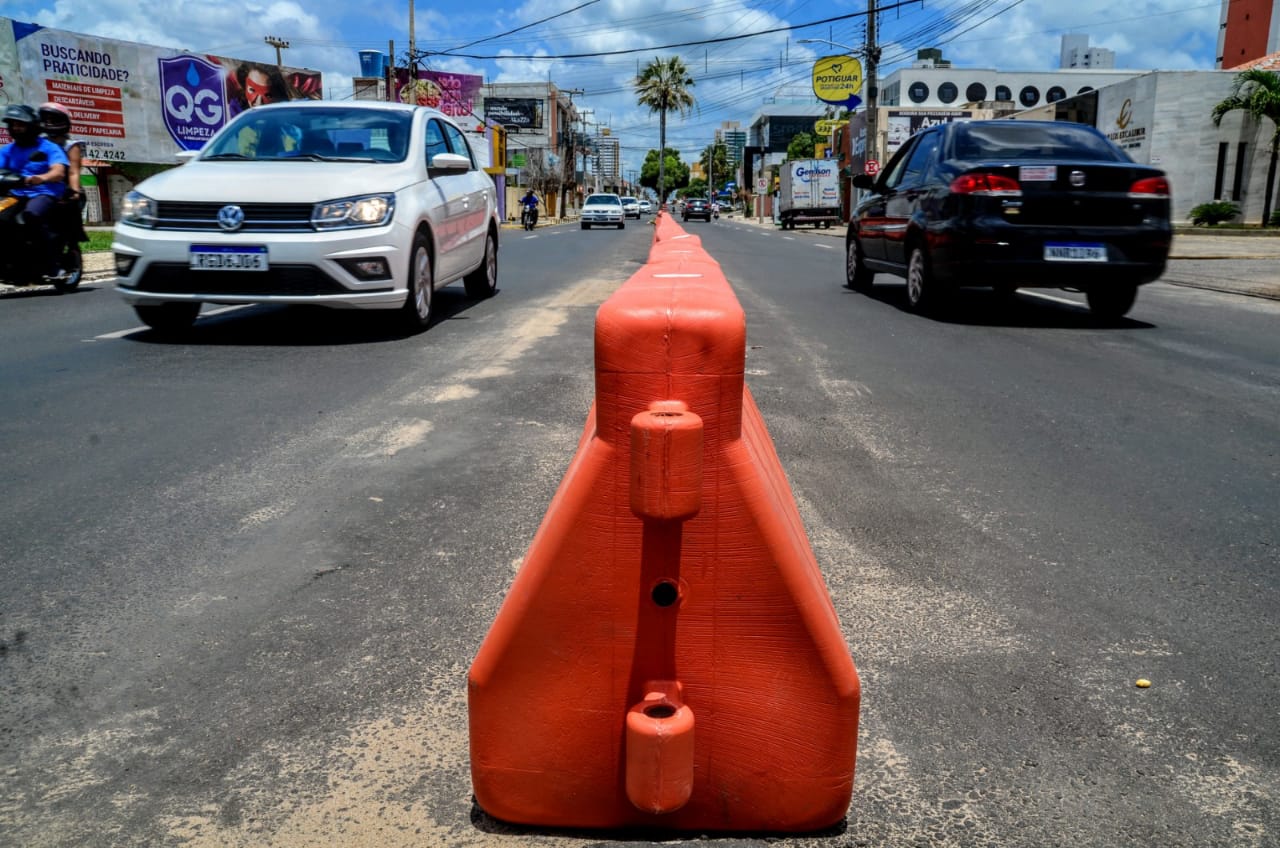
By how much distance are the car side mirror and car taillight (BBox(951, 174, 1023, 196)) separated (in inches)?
159

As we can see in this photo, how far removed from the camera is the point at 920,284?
953cm

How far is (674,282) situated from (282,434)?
3257 mm

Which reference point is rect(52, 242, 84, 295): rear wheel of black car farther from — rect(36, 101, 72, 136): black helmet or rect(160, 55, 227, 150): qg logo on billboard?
rect(160, 55, 227, 150): qg logo on billboard

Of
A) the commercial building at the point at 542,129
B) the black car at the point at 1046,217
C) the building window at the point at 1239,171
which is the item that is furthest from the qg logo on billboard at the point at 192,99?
the commercial building at the point at 542,129

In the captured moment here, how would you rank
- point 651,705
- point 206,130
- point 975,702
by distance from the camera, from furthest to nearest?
1. point 206,130
2. point 975,702
3. point 651,705

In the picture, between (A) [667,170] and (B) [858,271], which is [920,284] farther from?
(A) [667,170]

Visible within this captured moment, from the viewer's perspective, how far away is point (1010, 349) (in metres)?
7.51

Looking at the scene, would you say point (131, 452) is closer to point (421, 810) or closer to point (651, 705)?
point (421, 810)

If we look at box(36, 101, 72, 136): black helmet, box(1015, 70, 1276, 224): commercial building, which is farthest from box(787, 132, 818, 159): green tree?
box(36, 101, 72, 136): black helmet

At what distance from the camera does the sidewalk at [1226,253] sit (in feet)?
41.1

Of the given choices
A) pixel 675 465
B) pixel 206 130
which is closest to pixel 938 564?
pixel 675 465

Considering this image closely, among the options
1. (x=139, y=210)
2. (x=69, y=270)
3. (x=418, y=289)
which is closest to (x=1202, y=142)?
(x=418, y=289)

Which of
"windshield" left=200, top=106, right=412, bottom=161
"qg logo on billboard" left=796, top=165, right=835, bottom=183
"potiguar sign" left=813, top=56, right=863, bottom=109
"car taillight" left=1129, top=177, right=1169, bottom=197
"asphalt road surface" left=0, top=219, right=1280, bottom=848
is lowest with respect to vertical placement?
"asphalt road surface" left=0, top=219, right=1280, bottom=848

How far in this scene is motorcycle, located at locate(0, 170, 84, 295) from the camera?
986cm
